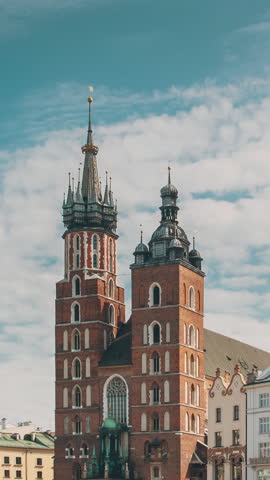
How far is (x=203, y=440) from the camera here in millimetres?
105500

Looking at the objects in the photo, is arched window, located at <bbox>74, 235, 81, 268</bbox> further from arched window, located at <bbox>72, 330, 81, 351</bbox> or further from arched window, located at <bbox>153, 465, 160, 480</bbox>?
arched window, located at <bbox>153, 465, 160, 480</bbox>

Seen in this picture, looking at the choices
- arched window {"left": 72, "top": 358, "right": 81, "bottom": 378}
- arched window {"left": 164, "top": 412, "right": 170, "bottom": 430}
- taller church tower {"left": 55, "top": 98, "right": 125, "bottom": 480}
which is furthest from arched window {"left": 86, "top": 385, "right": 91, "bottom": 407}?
arched window {"left": 164, "top": 412, "right": 170, "bottom": 430}

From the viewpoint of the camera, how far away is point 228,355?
122 meters

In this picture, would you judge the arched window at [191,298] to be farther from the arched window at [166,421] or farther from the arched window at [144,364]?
the arched window at [166,421]

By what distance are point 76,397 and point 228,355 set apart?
2131cm

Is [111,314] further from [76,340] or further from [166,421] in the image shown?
[166,421]

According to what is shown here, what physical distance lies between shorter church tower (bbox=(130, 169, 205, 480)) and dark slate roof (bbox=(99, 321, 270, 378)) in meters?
3.08

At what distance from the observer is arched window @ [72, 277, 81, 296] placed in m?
111

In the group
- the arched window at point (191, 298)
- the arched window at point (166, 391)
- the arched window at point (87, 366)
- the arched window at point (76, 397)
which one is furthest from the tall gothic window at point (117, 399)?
the arched window at point (191, 298)

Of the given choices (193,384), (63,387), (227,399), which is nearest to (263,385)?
(227,399)

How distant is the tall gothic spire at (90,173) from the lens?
115312mm

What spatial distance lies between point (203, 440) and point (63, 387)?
14.9 metres

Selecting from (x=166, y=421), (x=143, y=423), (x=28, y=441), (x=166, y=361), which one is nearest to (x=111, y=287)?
(x=166, y=361)

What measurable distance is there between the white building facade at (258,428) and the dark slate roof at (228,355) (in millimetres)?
25497
